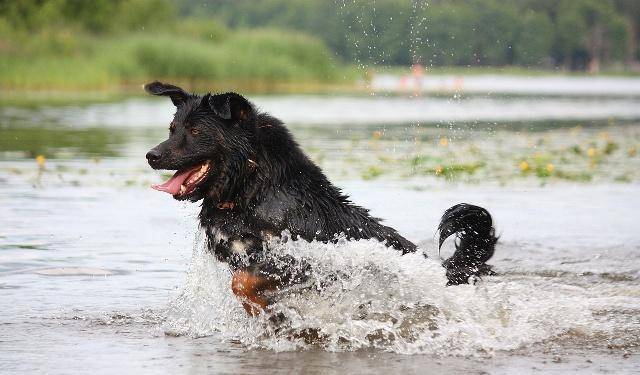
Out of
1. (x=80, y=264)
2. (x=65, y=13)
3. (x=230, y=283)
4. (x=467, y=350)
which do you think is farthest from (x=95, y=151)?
(x=65, y=13)

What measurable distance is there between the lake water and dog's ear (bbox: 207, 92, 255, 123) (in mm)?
852

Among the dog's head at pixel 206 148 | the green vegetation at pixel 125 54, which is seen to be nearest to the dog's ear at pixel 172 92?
the dog's head at pixel 206 148

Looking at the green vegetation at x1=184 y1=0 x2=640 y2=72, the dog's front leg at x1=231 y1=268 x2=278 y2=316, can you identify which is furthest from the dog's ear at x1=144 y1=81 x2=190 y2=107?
the green vegetation at x1=184 y1=0 x2=640 y2=72

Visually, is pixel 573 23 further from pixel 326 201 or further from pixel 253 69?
pixel 326 201

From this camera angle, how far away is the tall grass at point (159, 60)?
39.0 metres

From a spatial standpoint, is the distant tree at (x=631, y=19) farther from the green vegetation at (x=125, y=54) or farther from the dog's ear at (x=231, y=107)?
the dog's ear at (x=231, y=107)

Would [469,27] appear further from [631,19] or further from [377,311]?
[377,311]

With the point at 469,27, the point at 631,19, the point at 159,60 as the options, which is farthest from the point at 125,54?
the point at 631,19

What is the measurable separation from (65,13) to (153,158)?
49204 mm

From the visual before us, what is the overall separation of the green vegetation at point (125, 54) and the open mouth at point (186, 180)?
33445 millimetres

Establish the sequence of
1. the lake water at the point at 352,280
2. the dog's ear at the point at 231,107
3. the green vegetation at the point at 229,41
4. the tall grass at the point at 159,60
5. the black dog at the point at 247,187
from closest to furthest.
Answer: the lake water at the point at 352,280 < the dog's ear at the point at 231,107 < the black dog at the point at 247,187 < the tall grass at the point at 159,60 < the green vegetation at the point at 229,41

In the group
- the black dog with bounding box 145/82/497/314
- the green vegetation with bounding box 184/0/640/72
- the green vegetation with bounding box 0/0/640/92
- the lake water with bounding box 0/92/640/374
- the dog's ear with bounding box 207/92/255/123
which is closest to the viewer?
the lake water with bounding box 0/92/640/374

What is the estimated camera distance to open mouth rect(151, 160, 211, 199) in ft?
20.3

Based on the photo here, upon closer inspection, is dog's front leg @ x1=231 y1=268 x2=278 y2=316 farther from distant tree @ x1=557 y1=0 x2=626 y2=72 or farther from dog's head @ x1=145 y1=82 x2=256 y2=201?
distant tree @ x1=557 y1=0 x2=626 y2=72
